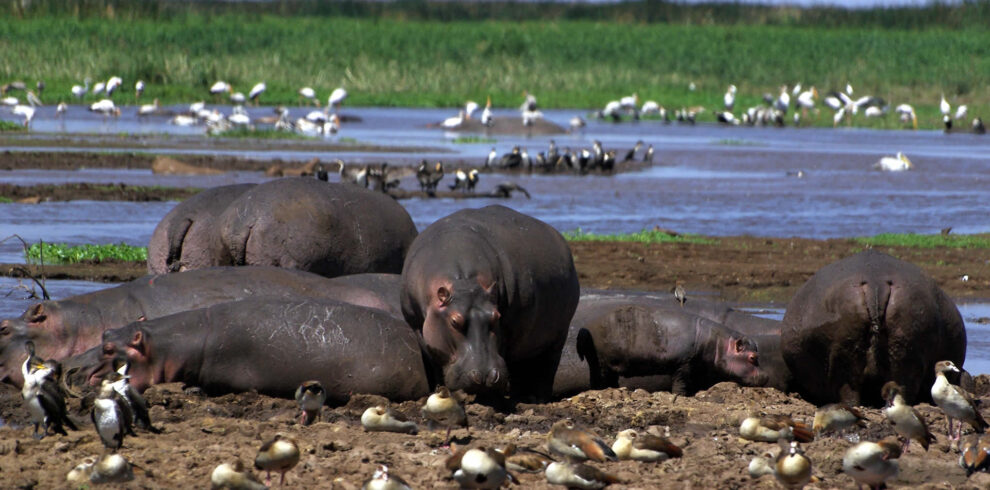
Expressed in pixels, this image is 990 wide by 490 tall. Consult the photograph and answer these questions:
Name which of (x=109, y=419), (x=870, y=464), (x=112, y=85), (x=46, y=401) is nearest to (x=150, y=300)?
(x=46, y=401)

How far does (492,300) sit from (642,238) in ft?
32.7

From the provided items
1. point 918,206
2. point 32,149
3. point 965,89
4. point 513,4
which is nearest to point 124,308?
point 918,206

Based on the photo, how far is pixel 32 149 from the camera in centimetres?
3150

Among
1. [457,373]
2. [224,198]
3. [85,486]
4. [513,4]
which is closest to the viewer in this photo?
[85,486]

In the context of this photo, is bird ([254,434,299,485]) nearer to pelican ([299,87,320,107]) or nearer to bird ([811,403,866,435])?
bird ([811,403,866,435])

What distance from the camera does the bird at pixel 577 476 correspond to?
660 centimetres

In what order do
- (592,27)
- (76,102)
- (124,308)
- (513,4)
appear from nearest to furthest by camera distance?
1. (124,308)
2. (76,102)
3. (592,27)
4. (513,4)

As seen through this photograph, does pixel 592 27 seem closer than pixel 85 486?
No

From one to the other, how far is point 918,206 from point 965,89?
37360mm

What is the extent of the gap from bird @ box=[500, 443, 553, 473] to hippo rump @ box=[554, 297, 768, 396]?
9.95 feet

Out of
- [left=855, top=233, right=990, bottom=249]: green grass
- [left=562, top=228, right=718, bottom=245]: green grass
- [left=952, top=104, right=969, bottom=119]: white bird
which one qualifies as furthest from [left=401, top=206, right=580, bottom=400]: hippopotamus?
[left=952, top=104, right=969, bottom=119]: white bird

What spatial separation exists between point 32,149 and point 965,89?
41160 mm

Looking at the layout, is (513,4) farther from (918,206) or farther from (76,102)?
(918,206)

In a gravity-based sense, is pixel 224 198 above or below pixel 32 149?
above
